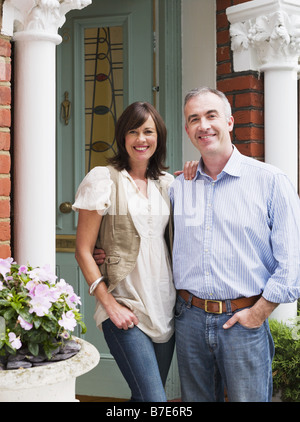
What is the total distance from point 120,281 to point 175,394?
1876 mm

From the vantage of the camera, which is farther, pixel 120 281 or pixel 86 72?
pixel 86 72

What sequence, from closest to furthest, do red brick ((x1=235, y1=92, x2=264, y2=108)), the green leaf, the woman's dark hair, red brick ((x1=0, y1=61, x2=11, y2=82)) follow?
the green leaf, the woman's dark hair, red brick ((x1=0, y1=61, x2=11, y2=82)), red brick ((x1=235, y1=92, x2=264, y2=108))

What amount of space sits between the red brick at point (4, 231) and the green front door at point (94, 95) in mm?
1303

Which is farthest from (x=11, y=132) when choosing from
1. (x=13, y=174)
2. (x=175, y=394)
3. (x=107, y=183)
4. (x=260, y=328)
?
(x=175, y=394)

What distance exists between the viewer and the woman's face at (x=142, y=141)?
8.29 feet

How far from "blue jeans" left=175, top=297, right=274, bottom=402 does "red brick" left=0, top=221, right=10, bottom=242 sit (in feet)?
2.65

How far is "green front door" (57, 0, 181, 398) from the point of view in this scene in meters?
4.02

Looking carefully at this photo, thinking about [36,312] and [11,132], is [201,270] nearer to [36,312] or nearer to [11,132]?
[36,312]

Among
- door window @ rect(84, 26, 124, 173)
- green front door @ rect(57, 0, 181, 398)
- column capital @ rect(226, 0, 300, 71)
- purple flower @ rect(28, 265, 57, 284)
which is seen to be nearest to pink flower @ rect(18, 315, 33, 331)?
purple flower @ rect(28, 265, 57, 284)

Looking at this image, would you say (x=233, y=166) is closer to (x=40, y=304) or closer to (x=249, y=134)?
(x=40, y=304)

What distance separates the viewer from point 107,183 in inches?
97.3

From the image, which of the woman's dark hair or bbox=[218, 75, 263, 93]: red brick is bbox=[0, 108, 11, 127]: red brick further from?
bbox=[218, 75, 263, 93]: red brick

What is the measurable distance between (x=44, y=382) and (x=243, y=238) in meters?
0.92

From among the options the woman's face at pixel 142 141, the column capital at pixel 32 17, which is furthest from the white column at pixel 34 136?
the woman's face at pixel 142 141
